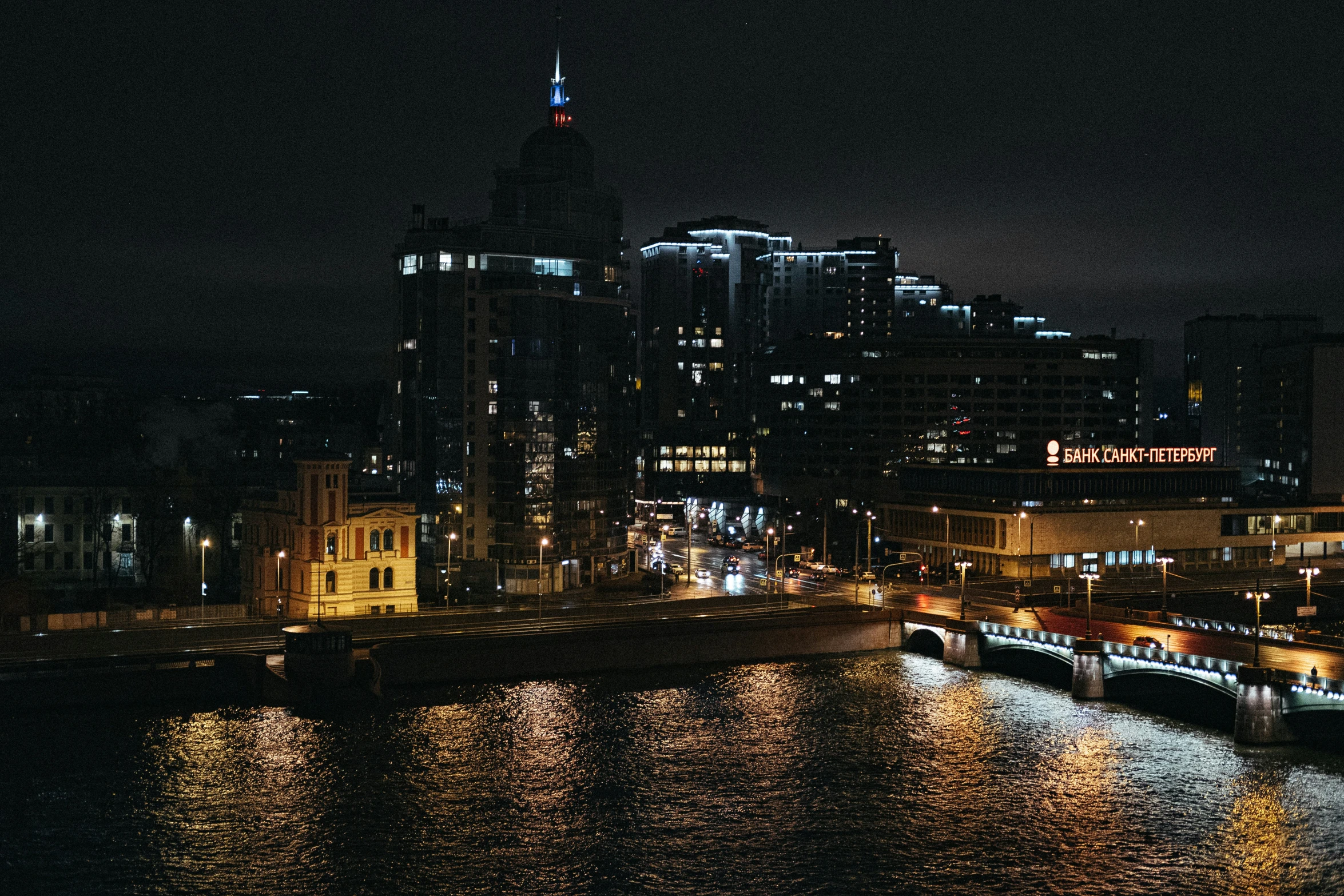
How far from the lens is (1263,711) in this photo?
86.9 metres

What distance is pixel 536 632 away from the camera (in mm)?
110500

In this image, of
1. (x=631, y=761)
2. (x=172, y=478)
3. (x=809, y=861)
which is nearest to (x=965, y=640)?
(x=631, y=761)

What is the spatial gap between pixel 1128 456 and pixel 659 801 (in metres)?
110

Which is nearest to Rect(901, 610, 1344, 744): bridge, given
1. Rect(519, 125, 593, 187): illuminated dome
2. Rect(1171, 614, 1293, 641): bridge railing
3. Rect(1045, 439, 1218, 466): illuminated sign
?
Rect(1171, 614, 1293, 641): bridge railing

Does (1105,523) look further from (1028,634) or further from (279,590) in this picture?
(279,590)

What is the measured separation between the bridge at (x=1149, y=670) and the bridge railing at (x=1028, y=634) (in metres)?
0.07

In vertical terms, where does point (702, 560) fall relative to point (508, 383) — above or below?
below

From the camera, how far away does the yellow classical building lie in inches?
4540

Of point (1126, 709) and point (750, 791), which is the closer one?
point (750, 791)

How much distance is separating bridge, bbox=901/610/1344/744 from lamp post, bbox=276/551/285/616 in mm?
52594

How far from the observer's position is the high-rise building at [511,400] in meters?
141

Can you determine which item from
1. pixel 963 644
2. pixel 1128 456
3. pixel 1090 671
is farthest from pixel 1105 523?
pixel 1090 671

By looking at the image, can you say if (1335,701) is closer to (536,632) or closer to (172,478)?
(536,632)

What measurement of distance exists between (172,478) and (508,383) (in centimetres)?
3832
